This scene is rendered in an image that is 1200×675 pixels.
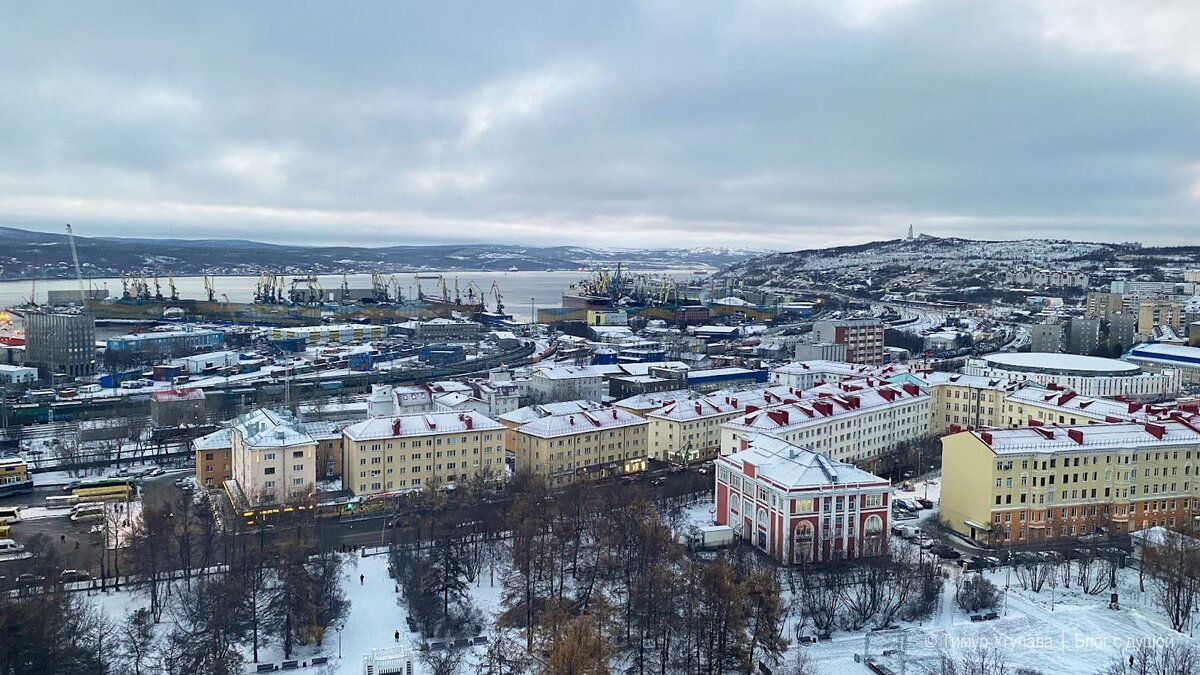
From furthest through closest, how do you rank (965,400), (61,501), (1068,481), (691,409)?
(965,400) → (691,409) → (61,501) → (1068,481)

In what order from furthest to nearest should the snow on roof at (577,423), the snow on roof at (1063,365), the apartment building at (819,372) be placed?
1. the snow on roof at (1063,365)
2. the apartment building at (819,372)
3. the snow on roof at (577,423)

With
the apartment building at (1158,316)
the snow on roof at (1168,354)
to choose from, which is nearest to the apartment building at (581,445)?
the snow on roof at (1168,354)

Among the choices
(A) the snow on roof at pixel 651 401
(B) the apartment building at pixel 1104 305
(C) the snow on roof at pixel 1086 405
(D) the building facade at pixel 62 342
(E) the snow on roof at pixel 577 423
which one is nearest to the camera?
(C) the snow on roof at pixel 1086 405

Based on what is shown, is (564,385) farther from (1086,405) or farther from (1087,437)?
(1087,437)

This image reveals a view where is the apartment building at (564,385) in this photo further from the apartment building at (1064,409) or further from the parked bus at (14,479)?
the parked bus at (14,479)

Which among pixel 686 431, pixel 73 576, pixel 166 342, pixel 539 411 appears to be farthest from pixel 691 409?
pixel 166 342

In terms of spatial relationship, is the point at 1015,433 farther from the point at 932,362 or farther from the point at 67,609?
the point at 932,362
